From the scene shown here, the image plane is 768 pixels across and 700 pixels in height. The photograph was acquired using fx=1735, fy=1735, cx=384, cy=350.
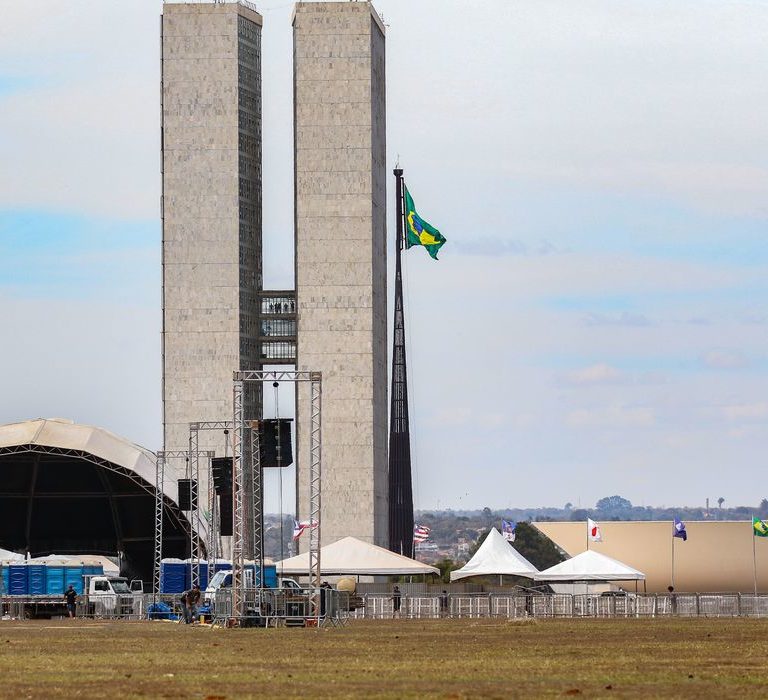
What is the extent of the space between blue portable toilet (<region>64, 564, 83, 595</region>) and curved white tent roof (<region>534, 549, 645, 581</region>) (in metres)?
18.8

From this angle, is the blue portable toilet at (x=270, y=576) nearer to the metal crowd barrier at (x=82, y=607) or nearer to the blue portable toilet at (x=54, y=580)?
the metal crowd barrier at (x=82, y=607)

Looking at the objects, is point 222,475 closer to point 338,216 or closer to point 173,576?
point 173,576

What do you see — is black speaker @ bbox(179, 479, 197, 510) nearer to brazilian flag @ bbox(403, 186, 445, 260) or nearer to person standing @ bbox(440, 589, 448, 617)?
person standing @ bbox(440, 589, 448, 617)

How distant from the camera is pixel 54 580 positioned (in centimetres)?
6994

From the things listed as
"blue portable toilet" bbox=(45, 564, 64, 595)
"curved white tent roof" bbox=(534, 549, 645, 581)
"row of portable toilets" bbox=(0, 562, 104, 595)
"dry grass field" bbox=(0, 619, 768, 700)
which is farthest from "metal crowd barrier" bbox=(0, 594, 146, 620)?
"dry grass field" bbox=(0, 619, 768, 700)

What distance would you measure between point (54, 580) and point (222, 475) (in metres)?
14.2

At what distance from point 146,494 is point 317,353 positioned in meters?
28.1

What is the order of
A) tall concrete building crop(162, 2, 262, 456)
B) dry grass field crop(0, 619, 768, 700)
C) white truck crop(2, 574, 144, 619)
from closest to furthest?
dry grass field crop(0, 619, 768, 700)
white truck crop(2, 574, 144, 619)
tall concrete building crop(162, 2, 262, 456)

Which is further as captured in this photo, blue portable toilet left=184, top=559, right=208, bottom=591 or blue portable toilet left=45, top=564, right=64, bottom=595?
blue portable toilet left=45, top=564, right=64, bottom=595

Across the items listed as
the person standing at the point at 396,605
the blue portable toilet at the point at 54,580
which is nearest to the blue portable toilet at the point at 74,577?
the blue portable toilet at the point at 54,580

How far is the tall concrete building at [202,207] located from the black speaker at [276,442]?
7241 cm

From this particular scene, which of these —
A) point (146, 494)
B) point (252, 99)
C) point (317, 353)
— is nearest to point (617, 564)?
point (146, 494)

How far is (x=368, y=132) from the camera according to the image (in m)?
119

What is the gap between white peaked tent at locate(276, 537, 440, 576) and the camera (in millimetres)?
63469
